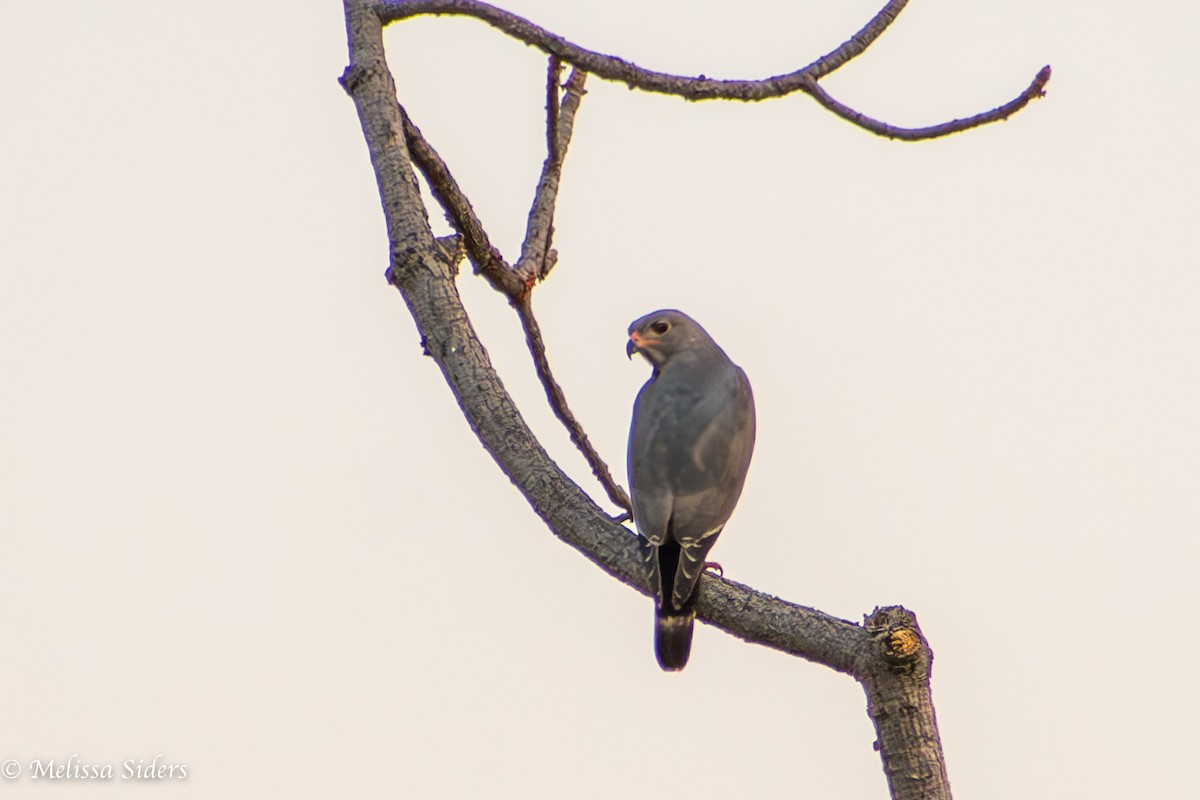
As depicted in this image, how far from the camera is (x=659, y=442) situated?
4.76m

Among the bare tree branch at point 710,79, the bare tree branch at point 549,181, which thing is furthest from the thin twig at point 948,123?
the bare tree branch at point 549,181

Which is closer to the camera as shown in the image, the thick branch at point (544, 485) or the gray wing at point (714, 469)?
the thick branch at point (544, 485)

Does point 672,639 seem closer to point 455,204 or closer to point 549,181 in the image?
point 455,204

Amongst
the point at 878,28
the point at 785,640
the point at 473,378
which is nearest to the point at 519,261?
the point at 473,378

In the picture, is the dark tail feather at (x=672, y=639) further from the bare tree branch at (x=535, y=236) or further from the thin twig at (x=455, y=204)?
the thin twig at (x=455, y=204)

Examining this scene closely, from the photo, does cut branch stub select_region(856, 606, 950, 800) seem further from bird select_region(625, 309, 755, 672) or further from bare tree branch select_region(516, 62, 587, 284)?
bare tree branch select_region(516, 62, 587, 284)

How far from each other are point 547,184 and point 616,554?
1.63m

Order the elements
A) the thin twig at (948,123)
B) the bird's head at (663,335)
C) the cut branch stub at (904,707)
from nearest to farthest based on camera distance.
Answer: the cut branch stub at (904,707) → the thin twig at (948,123) → the bird's head at (663,335)

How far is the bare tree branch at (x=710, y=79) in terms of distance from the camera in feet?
13.2

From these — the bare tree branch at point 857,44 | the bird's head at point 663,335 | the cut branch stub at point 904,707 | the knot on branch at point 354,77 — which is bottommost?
the cut branch stub at point 904,707

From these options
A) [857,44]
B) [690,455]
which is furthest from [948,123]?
[690,455]

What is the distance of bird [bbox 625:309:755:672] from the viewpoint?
414 centimetres

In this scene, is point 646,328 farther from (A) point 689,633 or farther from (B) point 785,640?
(B) point 785,640

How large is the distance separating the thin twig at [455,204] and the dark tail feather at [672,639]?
4.14ft
